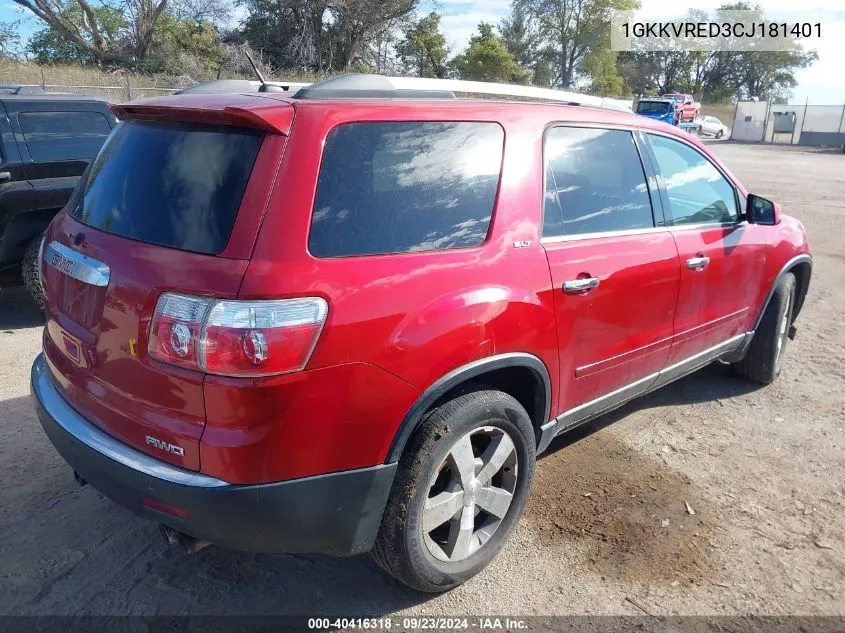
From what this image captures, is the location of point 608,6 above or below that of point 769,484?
above

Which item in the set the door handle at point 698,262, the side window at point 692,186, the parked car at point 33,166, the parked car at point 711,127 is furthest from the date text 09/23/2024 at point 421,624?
the parked car at point 711,127

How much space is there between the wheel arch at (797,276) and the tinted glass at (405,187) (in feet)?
8.77

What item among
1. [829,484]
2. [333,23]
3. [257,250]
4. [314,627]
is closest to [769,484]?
[829,484]

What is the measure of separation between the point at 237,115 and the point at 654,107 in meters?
35.7

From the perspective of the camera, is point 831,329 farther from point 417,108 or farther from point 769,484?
point 417,108

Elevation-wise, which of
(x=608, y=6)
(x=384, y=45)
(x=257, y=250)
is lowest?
(x=257, y=250)

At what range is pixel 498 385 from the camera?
284cm

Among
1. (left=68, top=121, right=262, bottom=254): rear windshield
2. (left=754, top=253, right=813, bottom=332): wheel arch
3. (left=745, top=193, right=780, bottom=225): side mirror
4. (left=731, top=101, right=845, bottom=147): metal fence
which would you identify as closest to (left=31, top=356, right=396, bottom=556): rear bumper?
(left=68, top=121, right=262, bottom=254): rear windshield

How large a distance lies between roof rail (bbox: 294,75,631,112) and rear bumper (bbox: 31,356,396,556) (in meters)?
1.32

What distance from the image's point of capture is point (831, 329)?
20.1 feet

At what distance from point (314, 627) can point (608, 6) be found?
2729 inches

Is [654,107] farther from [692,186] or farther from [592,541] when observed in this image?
[592,541]

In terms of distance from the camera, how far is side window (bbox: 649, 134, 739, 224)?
143 inches

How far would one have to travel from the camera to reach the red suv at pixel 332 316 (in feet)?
6.79
